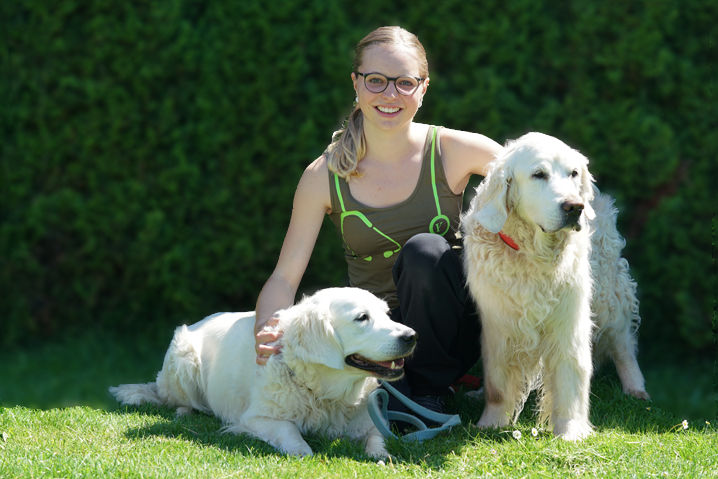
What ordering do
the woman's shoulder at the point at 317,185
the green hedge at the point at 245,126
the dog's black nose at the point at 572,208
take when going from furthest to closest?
the green hedge at the point at 245,126, the woman's shoulder at the point at 317,185, the dog's black nose at the point at 572,208

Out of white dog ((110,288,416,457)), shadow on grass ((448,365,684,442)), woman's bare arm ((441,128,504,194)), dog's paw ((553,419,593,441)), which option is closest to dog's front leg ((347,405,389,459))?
white dog ((110,288,416,457))

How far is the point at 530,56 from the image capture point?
13.8 feet

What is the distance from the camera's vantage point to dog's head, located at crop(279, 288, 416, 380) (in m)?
2.56

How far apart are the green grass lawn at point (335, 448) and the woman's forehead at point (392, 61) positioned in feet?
5.33

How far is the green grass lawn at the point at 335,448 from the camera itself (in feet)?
7.58

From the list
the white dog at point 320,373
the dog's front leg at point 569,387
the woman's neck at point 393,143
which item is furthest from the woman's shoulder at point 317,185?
the dog's front leg at point 569,387

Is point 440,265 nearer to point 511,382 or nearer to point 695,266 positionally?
point 511,382

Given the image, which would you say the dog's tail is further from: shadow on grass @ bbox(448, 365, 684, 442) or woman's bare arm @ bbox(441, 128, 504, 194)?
woman's bare arm @ bbox(441, 128, 504, 194)

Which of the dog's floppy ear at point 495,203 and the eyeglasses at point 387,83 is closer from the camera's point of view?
the dog's floppy ear at point 495,203

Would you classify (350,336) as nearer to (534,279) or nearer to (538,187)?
(534,279)

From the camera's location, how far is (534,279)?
270 centimetres

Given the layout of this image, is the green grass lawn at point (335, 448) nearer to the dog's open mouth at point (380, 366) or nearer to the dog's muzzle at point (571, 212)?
the dog's open mouth at point (380, 366)

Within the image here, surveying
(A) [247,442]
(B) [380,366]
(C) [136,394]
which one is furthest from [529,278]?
(C) [136,394]

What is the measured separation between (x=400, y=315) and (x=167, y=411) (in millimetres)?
1260
